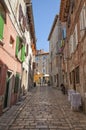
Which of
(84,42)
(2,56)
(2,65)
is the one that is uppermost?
(84,42)

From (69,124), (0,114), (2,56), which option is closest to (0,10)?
(2,56)

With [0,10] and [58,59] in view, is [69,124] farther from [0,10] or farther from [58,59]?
[58,59]

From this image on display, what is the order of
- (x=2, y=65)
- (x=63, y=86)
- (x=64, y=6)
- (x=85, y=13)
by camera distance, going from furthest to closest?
(x=63, y=86), (x=64, y=6), (x=85, y=13), (x=2, y=65)

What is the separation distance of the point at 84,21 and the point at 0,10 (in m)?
4.19

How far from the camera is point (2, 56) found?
6.78m

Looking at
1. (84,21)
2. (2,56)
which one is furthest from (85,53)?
(2,56)

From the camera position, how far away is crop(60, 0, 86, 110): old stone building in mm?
7781

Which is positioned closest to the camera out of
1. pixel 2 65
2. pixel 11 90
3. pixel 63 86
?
pixel 2 65

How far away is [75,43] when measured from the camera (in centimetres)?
1005

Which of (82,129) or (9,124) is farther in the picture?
(9,124)

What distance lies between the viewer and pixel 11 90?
29.3 feet

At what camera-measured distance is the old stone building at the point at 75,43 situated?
7.78 metres

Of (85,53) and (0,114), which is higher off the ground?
(85,53)

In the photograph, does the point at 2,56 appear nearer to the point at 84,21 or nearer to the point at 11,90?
the point at 11,90
